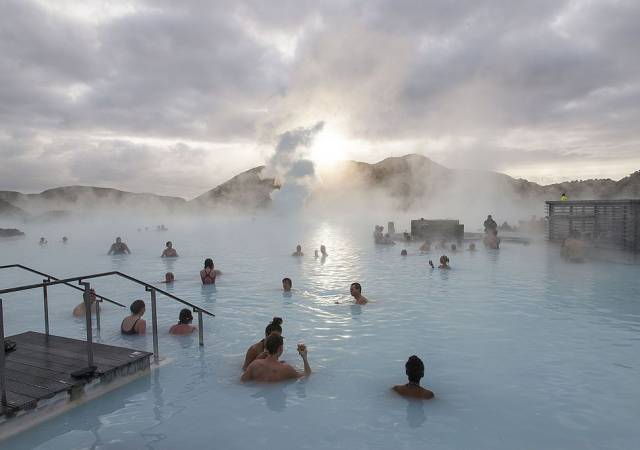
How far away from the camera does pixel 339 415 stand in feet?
17.5

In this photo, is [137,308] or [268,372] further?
[137,308]

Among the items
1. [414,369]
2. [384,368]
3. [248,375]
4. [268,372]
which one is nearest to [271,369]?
[268,372]

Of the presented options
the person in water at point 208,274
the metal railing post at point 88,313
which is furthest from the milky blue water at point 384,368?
the metal railing post at point 88,313

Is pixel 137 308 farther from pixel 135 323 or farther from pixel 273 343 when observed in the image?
pixel 273 343

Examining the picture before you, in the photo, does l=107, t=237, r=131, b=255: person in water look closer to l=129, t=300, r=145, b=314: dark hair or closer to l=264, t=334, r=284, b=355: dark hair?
l=129, t=300, r=145, b=314: dark hair

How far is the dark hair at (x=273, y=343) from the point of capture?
20.1ft

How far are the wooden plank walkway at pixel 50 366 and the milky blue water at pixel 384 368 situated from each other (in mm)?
342

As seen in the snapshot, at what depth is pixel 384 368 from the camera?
22.6ft

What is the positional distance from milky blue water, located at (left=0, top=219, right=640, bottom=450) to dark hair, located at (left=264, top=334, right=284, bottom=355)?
539 millimetres

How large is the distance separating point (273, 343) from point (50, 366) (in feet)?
9.79

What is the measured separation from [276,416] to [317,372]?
4.62ft

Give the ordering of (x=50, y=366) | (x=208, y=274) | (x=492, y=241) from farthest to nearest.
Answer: (x=492, y=241) < (x=208, y=274) < (x=50, y=366)

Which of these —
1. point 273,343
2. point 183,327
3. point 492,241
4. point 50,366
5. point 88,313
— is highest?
point 88,313

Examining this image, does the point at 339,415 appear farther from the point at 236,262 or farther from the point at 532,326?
the point at 236,262
